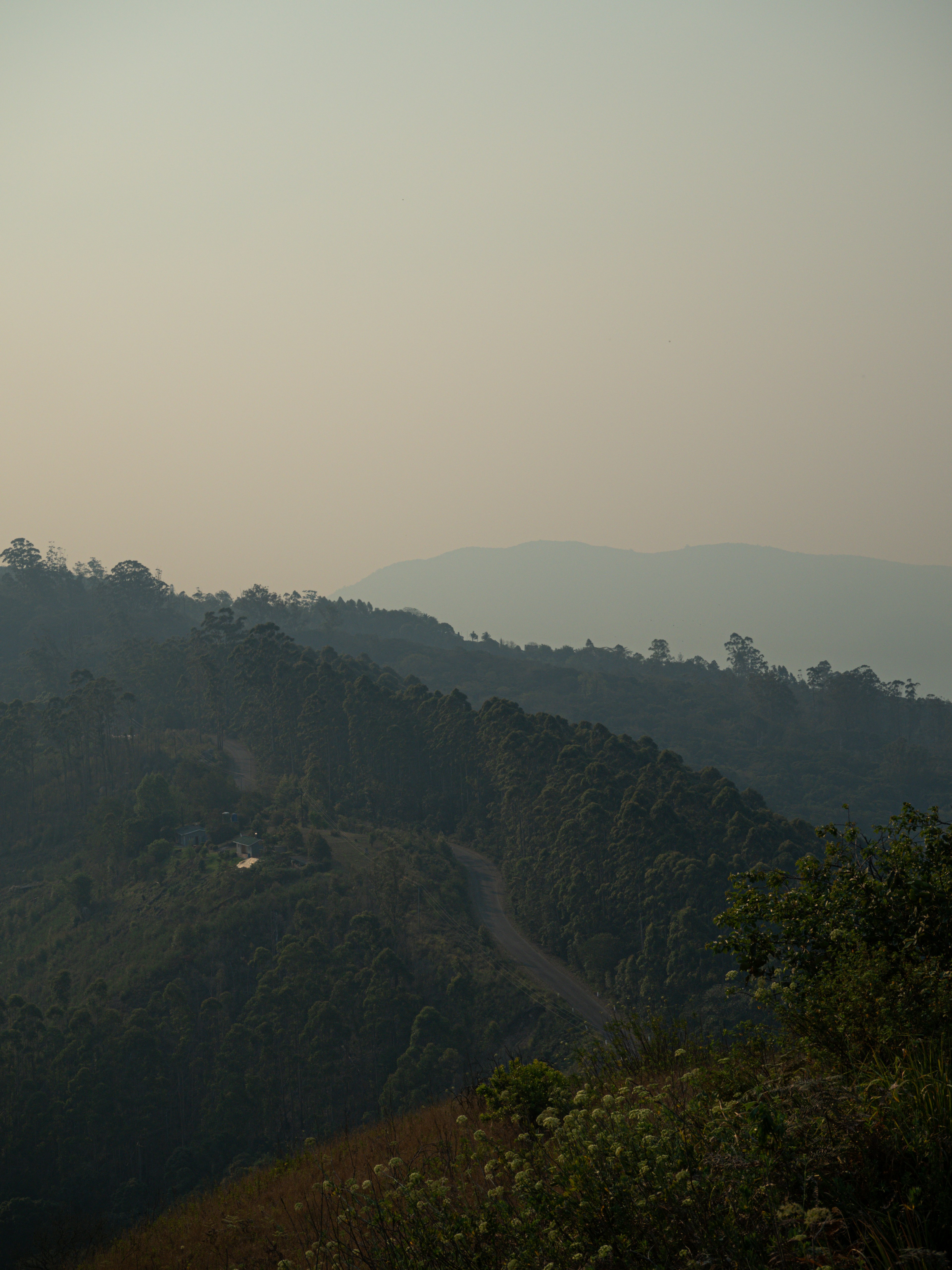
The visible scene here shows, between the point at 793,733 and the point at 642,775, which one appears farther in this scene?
the point at 793,733

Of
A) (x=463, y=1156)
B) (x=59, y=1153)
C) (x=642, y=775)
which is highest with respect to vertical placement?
(x=463, y=1156)

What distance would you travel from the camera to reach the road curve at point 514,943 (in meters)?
54.8

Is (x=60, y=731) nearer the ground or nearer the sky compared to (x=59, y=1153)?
nearer the sky

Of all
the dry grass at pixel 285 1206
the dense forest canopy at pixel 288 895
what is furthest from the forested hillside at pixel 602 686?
the dry grass at pixel 285 1206

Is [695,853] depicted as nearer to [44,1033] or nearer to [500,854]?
[500,854]

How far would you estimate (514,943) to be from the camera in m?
62.9

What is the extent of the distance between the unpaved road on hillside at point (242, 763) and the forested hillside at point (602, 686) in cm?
672

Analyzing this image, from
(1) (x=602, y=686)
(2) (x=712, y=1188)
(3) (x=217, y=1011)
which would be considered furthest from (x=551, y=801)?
(1) (x=602, y=686)

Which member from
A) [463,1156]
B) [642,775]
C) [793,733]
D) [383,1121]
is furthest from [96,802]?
[793,733]

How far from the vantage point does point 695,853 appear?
199 ft

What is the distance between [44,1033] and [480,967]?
25.8 meters

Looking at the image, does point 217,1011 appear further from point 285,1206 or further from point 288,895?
point 285,1206

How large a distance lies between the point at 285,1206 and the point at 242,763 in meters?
80.8

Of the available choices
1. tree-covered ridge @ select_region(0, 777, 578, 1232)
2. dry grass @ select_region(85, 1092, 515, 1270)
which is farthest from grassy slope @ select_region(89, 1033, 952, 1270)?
tree-covered ridge @ select_region(0, 777, 578, 1232)
